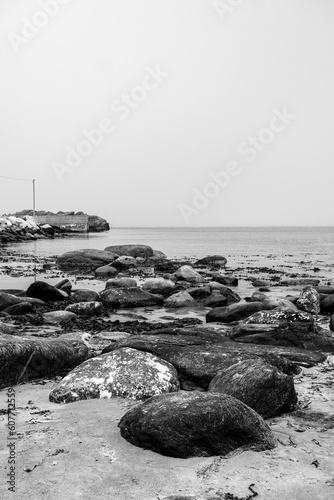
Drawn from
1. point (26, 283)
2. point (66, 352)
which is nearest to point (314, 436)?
point (66, 352)

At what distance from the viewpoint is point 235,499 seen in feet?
9.13

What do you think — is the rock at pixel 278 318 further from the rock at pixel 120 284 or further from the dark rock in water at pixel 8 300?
the rock at pixel 120 284

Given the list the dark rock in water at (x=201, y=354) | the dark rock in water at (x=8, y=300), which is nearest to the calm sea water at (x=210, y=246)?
the dark rock in water at (x=8, y=300)

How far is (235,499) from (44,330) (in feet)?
20.4

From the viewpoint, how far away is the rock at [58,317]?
30.2 ft

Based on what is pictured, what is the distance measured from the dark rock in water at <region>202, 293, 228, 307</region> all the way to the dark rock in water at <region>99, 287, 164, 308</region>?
121 cm

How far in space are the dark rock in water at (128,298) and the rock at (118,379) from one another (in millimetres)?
6573

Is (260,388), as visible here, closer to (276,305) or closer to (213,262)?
(276,305)

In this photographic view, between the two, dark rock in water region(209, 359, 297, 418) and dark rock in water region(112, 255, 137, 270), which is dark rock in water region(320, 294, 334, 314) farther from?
dark rock in water region(112, 255, 137, 270)

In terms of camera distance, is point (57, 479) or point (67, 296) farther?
point (67, 296)

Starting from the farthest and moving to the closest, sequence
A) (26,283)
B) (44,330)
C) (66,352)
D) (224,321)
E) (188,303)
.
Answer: (26,283) → (188,303) → (224,321) → (44,330) → (66,352)

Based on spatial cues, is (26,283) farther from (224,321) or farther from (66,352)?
(66,352)

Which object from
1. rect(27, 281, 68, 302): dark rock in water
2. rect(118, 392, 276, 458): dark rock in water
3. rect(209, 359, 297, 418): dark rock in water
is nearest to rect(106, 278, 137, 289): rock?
rect(27, 281, 68, 302): dark rock in water

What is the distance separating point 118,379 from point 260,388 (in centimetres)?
148
